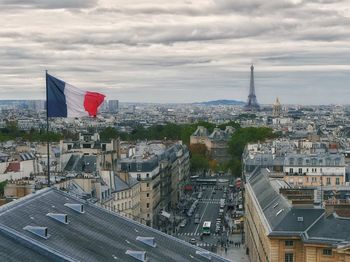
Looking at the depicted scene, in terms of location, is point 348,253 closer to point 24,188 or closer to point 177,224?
point 24,188

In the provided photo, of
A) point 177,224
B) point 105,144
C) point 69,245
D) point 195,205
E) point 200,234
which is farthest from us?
point 195,205

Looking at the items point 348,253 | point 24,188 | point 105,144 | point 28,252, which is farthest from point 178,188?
point 28,252

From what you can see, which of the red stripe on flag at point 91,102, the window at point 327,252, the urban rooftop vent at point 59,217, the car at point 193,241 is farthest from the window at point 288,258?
the urban rooftop vent at point 59,217

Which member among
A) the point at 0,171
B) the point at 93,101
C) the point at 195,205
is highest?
the point at 93,101

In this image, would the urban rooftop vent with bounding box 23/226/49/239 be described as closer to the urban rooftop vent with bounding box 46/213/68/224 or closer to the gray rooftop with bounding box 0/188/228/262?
the gray rooftop with bounding box 0/188/228/262

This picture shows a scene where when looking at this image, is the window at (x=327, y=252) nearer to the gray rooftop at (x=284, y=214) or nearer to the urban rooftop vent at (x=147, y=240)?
the gray rooftop at (x=284, y=214)

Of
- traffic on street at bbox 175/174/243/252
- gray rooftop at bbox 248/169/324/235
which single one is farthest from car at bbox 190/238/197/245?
gray rooftop at bbox 248/169/324/235
